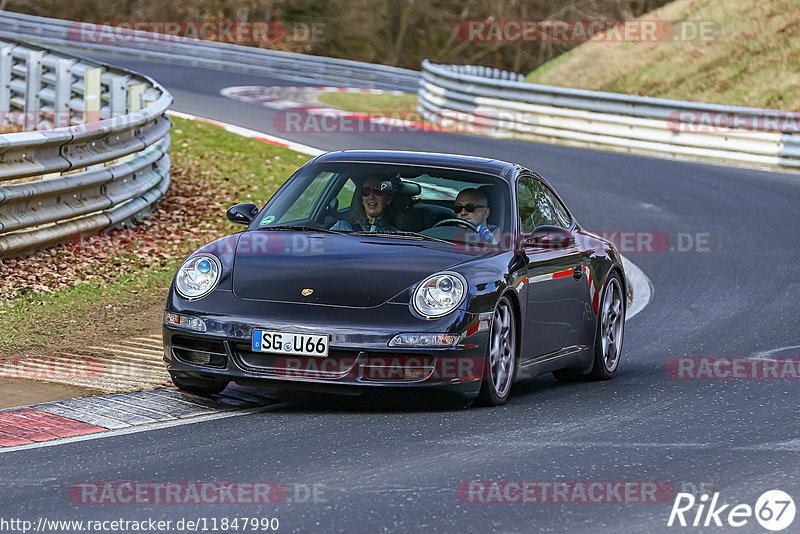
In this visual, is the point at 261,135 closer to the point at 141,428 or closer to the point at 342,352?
the point at 342,352

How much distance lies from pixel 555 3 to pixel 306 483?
5305 centimetres

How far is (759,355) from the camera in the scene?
984 centimetres

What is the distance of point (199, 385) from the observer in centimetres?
760

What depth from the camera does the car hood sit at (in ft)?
23.9

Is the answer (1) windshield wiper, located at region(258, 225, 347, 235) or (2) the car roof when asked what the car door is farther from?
(1) windshield wiper, located at region(258, 225, 347, 235)

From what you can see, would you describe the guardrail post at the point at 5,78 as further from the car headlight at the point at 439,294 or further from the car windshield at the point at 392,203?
the car headlight at the point at 439,294

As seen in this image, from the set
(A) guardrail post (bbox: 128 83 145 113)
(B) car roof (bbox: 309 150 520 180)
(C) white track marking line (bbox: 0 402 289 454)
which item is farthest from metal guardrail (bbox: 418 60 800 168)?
(C) white track marking line (bbox: 0 402 289 454)

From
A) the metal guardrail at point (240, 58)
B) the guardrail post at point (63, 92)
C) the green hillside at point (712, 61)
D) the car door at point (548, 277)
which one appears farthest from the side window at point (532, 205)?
the metal guardrail at point (240, 58)

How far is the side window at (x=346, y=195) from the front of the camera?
8375 mm

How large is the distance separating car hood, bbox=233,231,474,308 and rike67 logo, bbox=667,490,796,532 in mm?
2358

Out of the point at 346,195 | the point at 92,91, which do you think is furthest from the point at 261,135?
the point at 346,195

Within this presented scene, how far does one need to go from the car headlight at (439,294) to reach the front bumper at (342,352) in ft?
0.20

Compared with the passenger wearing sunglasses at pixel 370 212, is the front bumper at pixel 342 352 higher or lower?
lower

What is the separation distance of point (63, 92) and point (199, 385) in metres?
12.9
